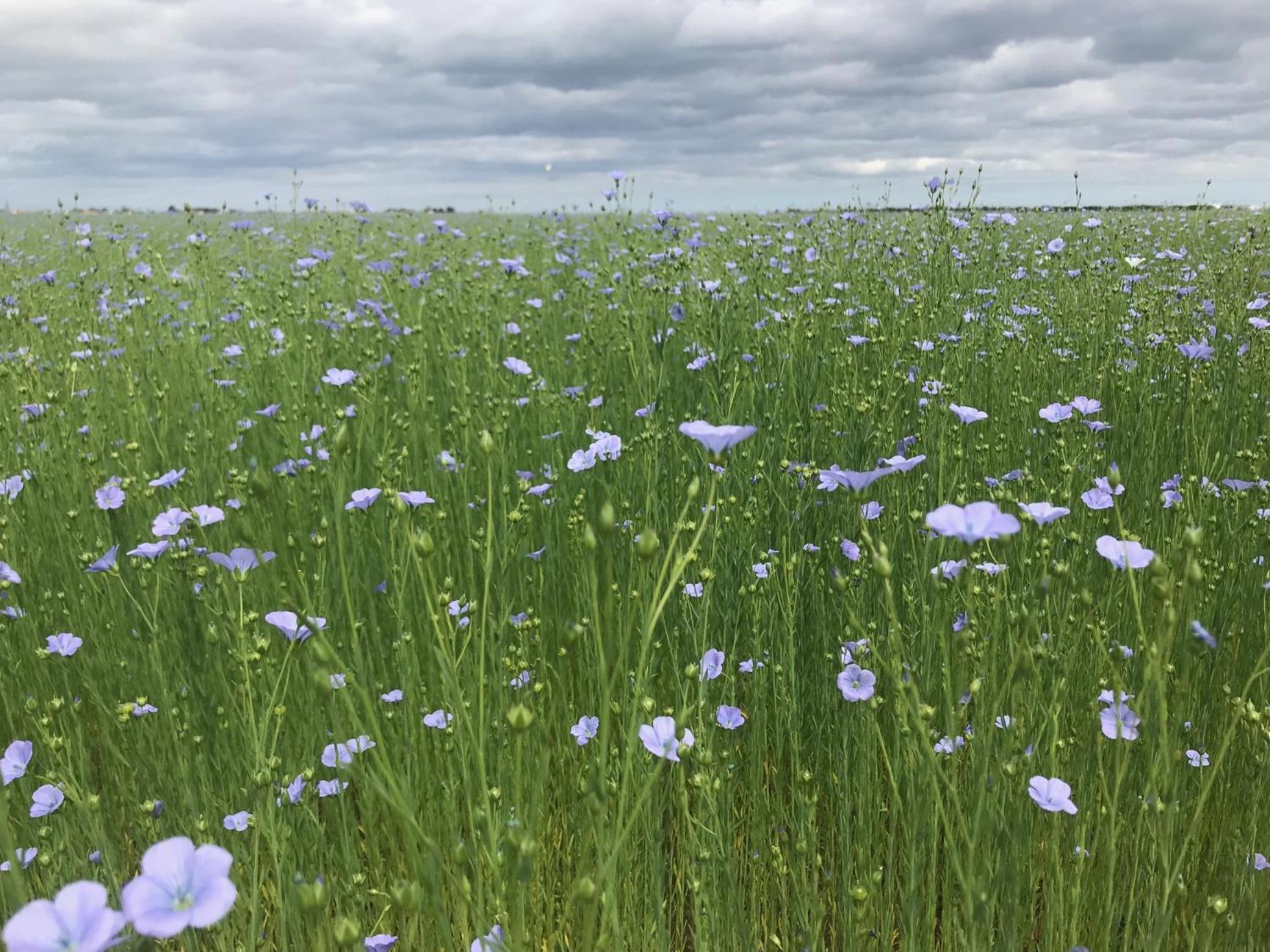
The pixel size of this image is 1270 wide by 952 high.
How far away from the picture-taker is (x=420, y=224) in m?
14.9

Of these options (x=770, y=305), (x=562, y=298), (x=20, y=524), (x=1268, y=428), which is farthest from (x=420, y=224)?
(x=1268, y=428)

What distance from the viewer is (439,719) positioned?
165cm

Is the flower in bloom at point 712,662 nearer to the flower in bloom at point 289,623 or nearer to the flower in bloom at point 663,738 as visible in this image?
the flower in bloom at point 663,738

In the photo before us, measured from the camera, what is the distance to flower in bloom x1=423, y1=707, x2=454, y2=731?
5.23 ft

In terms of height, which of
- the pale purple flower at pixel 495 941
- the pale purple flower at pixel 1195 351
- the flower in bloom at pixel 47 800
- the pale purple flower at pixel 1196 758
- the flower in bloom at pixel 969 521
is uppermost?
the pale purple flower at pixel 1195 351

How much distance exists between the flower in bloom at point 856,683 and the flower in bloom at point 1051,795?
1.02ft

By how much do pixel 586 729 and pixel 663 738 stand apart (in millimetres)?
394

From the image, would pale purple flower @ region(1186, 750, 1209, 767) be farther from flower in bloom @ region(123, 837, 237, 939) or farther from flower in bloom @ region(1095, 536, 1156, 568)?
flower in bloom @ region(123, 837, 237, 939)

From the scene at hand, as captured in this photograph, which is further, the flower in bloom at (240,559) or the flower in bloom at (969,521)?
the flower in bloom at (240,559)

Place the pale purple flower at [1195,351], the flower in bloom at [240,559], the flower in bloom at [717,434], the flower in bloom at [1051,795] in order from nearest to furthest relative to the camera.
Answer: the flower in bloom at [717,434], the flower in bloom at [1051,795], the flower in bloom at [240,559], the pale purple flower at [1195,351]

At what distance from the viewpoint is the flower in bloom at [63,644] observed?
5.98ft

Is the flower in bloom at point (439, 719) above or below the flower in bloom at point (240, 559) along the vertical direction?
below

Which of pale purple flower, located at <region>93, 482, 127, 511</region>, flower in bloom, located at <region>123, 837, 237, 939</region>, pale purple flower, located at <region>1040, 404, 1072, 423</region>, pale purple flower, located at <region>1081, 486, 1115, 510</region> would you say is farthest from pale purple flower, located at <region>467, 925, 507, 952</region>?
pale purple flower, located at <region>1040, 404, 1072, 423</region>

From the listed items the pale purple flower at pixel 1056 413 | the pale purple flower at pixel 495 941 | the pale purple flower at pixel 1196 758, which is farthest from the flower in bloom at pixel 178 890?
the pale purple flower at pixel 1056 413
